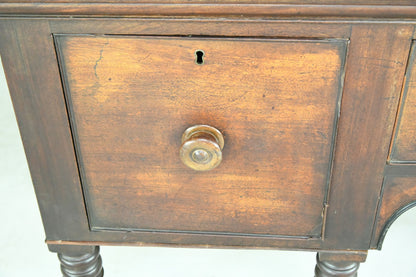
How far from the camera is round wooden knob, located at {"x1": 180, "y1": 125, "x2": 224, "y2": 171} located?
62cm

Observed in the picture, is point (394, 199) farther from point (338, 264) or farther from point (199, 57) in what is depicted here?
point (199, 57)

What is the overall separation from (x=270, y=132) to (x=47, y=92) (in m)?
0.33

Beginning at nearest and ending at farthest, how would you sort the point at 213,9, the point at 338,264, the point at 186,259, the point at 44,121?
the point at 213,9, the point at 44,121, the point at 338,264, the point at 186,259

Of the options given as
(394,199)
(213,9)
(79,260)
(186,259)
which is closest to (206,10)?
(213,9)

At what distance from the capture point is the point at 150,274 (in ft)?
3.95

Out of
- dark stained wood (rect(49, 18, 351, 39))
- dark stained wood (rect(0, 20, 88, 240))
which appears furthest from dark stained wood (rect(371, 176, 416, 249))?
dark stained wood (rect(0, 20, 88, 240))

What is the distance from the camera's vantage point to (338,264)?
808mm

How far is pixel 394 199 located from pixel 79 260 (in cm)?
57

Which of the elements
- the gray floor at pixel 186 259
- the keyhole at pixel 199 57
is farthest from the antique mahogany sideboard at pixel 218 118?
the gray floor at pixel 186 259

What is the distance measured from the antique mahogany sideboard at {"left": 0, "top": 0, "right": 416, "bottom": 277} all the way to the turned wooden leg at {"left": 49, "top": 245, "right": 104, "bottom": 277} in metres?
0.04

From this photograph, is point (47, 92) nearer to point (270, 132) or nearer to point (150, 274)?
point (270, 132)

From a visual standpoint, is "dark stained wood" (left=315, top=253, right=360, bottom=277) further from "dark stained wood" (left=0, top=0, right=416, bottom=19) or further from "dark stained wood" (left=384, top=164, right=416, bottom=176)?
"dark stained wood" (left=0, top=0, right=416, bottom=19)

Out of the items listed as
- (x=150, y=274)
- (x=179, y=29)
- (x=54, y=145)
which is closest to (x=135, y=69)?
(x=179, y=29)

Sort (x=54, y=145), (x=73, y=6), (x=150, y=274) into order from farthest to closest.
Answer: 1. (x=150, y=274)
2. (x=54, y=145)
3. (x=73, y=6)
